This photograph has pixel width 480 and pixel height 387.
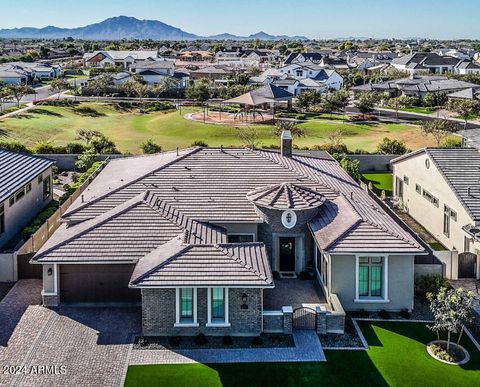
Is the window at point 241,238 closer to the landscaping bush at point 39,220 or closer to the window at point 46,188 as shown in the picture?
the landscaping bush at point 39,220

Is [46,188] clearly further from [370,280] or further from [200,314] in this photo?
[370,280]

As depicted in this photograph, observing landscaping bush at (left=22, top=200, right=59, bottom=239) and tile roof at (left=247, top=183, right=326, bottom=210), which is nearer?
tile roof at (left=247, top=183, right=326, bottom=210)

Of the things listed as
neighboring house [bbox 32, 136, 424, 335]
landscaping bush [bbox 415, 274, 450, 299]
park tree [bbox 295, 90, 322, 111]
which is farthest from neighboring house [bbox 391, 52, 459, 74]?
landscaping bush [bbox 415, 274, 450, 299]

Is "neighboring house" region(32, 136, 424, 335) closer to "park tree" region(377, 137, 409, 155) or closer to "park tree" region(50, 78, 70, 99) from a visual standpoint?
"park tree" region(377, 137, 409, 155)

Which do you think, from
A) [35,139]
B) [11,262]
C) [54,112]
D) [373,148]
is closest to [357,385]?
[11,262]

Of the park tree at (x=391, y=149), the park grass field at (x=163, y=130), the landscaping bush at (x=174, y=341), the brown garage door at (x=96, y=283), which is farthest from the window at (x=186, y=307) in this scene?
the park grass field at (x=163, y=130)

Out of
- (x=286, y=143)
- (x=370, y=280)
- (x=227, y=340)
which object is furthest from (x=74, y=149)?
(x=370, y=280)

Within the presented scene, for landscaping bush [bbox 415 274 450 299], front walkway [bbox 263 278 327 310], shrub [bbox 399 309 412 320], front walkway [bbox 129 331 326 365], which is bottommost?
front walkway [bbox 129 331 326 365]
